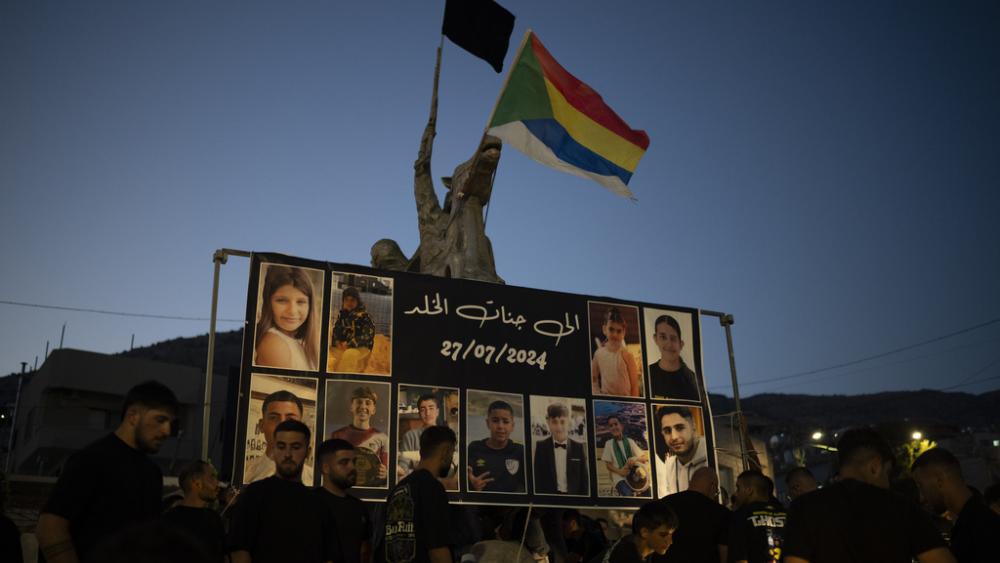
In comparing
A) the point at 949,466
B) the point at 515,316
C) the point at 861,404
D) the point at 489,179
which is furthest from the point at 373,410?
the point at 861,404

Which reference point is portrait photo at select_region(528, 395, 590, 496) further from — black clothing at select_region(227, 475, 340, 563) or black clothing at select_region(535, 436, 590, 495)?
black clothing at select_region(227, 475, 340, 563)

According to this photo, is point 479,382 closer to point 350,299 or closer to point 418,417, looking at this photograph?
point 418,417

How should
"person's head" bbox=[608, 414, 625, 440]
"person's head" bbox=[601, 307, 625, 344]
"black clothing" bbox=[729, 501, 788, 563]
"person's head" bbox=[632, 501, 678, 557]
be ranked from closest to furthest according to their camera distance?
"black clothing" bbox=[729, 501, 788, 563] → "person's head" bbox=[632, 501, 678, 557] → "person's head" bbox=[608, 414, 625, 440] → "person's head" bbox=[601, 307, 625, 344]

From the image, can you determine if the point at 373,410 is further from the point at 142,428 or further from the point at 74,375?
the point at 74,375

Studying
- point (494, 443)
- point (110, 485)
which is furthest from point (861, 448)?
point (494, 443)

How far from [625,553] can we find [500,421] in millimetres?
3782

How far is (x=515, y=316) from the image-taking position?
1000cm

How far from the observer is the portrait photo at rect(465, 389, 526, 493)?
9.06 meters

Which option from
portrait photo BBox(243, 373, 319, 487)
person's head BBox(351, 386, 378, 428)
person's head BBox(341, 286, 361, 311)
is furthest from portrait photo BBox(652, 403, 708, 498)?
portrait photo BBox(243, 373, 319, 487)

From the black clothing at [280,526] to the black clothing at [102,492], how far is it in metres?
0.63

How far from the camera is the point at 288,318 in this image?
8.77 meters

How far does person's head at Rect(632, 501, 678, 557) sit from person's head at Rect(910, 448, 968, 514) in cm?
159

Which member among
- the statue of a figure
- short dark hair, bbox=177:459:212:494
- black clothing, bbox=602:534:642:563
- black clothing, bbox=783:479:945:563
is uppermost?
the statue of a figure

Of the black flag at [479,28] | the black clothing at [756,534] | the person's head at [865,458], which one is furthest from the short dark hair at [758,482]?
the black flag at [479,28]
